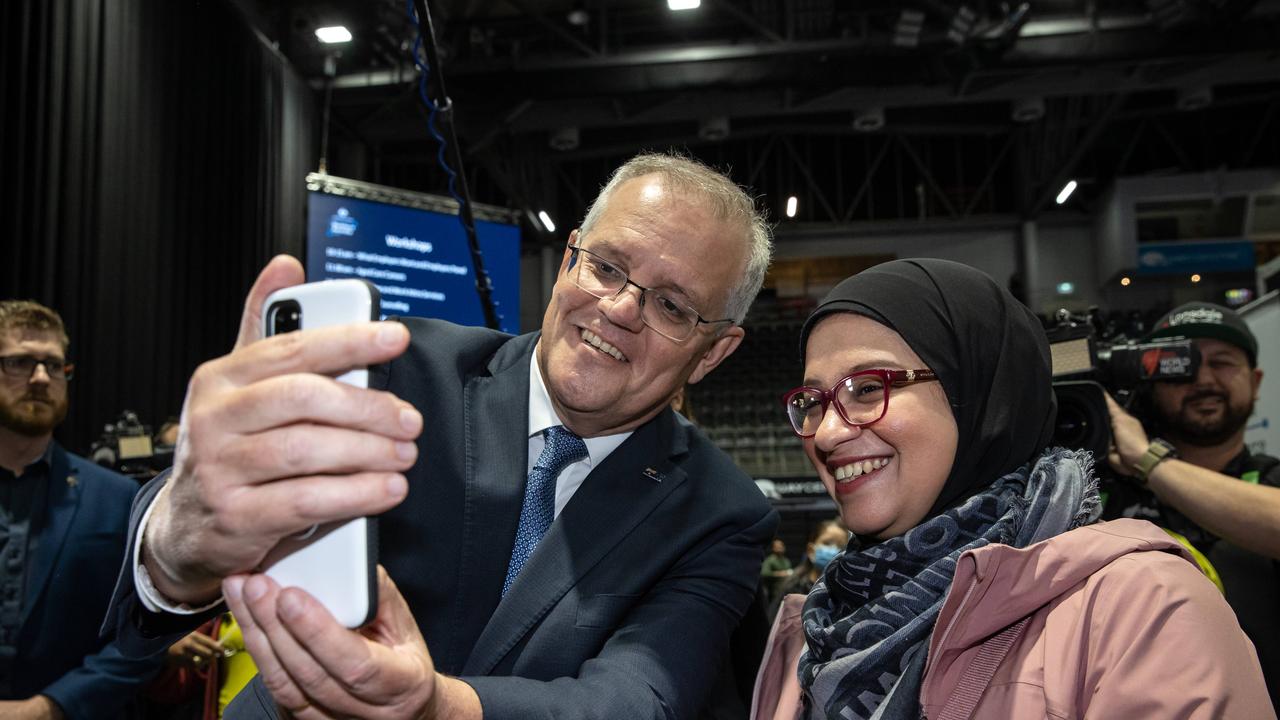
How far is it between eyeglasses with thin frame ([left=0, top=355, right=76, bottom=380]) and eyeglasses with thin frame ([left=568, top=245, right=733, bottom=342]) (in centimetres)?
224

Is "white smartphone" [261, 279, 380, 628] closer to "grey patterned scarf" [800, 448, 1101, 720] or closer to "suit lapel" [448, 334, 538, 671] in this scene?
"suit lapel" [448, 334, 538, 671]

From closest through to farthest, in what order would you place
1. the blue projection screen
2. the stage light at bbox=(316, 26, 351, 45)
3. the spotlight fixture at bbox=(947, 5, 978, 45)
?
the blue projection screen < the stage light at bbox=(316, 26, 351, 45) < the spotlight fixture at bbox=(947, 5, 978, 45)

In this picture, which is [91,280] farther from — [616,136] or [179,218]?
[616,136]

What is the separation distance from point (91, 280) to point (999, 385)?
5474mm

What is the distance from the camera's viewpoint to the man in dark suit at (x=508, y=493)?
2.34 feet

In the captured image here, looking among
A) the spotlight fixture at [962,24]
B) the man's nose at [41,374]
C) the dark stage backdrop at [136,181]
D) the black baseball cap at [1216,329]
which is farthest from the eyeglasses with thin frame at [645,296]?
the spotlight fixture at [962,24]

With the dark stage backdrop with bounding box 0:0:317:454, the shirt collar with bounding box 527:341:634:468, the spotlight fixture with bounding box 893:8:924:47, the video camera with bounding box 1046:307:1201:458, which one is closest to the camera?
the shirt collar with bounding box 527:341:634:468

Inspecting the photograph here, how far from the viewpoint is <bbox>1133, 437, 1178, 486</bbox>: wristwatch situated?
2182 mm

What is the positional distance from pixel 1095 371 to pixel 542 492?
129 cm

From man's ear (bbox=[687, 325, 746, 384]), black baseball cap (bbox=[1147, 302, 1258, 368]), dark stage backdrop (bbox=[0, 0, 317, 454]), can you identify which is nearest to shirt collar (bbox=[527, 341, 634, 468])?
man's ear (bbox=[687, 325, 746, 384])

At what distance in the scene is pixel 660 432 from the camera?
1680 millimetres

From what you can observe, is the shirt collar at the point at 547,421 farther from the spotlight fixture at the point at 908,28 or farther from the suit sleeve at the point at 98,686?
the spotlight fixture at the point at 908,28

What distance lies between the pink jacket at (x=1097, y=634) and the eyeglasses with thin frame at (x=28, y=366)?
2.98 metres

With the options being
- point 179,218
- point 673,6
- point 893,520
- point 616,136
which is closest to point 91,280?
point 179,218
